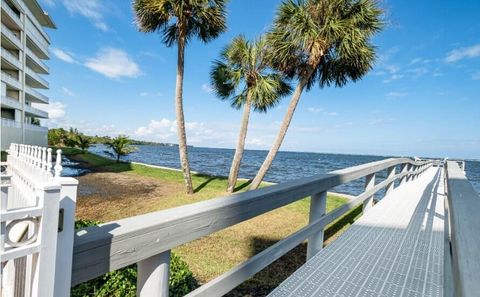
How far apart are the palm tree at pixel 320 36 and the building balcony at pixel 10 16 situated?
76.9ft

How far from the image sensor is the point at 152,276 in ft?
3.63

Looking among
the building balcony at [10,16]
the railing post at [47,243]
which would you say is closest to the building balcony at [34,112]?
the building balcony at [10,16]

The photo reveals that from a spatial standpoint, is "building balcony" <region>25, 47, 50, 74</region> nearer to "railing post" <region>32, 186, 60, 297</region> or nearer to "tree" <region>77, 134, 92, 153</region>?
"tree" <region>77, 134, 92, 153</region>

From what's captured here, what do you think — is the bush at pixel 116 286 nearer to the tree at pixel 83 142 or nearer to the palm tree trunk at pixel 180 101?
the palm tree trunk at pixel 180 101

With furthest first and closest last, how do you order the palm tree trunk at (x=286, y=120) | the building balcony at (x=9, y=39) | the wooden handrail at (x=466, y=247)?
the building balcony at (x=9, y=39) → the palm tree trunk at (x=286, y=120) → the wooden handrail at (x=466, y=247)

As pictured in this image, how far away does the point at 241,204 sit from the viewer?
1.49m

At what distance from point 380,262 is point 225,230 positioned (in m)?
4.41

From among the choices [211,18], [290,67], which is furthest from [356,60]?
[211,18]

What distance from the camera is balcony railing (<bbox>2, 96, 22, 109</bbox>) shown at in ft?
77.0

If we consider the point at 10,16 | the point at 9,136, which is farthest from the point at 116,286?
the point at 10,16

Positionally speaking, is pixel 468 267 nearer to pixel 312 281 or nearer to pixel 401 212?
pixel 312 281

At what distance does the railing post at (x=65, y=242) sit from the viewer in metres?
0.82

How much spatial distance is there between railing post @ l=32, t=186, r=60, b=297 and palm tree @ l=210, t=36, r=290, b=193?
9696 millimetres

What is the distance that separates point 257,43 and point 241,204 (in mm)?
10349
